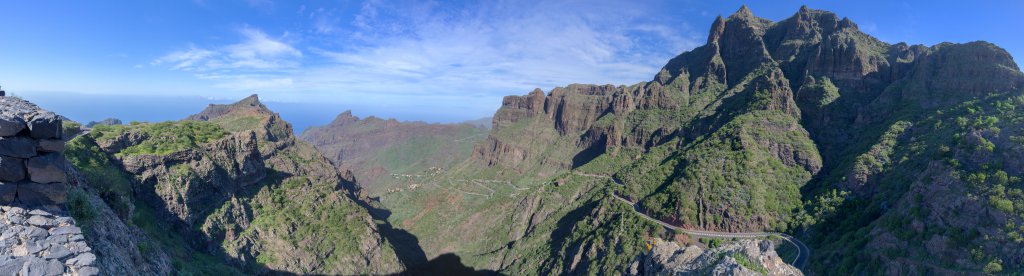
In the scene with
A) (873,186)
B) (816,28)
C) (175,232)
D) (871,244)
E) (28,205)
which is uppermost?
(816,28)

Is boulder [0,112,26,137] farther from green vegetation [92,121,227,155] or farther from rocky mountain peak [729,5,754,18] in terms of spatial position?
rocky mountain peak [729,5,754,18]

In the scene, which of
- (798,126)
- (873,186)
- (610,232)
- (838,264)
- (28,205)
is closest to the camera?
(28,205)

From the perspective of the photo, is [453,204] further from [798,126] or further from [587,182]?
[798,126]

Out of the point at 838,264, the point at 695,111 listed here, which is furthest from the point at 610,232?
the point at 695,111

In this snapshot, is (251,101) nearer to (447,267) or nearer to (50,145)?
(447,267)

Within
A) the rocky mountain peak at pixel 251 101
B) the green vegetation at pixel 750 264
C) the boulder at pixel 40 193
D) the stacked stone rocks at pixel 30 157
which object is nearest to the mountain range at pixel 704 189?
the green vegetation at pixel 750 264

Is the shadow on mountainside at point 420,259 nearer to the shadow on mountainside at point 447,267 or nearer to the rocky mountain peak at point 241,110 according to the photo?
the shadow on mountainside at point 447,267

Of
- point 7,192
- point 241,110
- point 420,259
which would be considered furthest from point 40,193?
point 241,110
